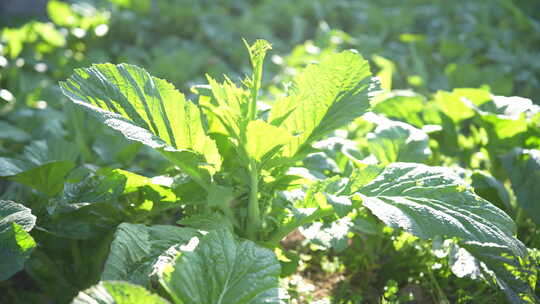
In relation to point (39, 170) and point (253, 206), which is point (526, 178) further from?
point (39, 170)

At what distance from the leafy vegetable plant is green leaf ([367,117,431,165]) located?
0.47 feet

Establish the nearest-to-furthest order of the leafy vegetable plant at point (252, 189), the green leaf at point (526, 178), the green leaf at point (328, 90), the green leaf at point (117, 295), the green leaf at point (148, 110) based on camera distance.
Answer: the green leaf at point (117, 295), the leafy vegetable plant at point (252, 189), the green leaf at point (148, 110), the green leaf at point (328, 90), the green leaf at point (526, 178)

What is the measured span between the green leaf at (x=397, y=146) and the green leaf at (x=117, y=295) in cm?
97

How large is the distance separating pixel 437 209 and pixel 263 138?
0.49 m

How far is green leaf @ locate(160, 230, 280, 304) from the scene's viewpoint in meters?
1.21

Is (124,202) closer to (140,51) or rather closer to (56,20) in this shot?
(140,51)

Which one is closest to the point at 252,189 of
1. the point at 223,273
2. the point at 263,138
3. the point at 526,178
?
the point at 263,138

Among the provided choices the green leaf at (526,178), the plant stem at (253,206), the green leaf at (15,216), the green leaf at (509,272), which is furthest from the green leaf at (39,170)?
the green leaf at (526,178)

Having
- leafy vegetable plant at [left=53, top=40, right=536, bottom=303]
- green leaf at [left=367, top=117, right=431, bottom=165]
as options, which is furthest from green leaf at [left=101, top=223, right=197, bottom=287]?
green leaf at [left=367, top=117, right=431, bottom=165]

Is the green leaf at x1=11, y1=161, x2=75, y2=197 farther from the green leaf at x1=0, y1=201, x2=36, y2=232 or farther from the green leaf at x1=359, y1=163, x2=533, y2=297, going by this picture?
the green leaf at x1=359, y1=163, x2=533, y2=297

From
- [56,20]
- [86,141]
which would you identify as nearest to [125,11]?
[56,20]

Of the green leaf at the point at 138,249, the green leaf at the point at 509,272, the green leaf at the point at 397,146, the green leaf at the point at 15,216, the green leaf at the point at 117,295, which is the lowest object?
the green leaf at the point at 509,272

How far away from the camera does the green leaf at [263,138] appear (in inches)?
53.1

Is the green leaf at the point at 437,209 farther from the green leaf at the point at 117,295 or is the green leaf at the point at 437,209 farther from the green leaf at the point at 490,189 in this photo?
the green leaf at the point at 117,295
